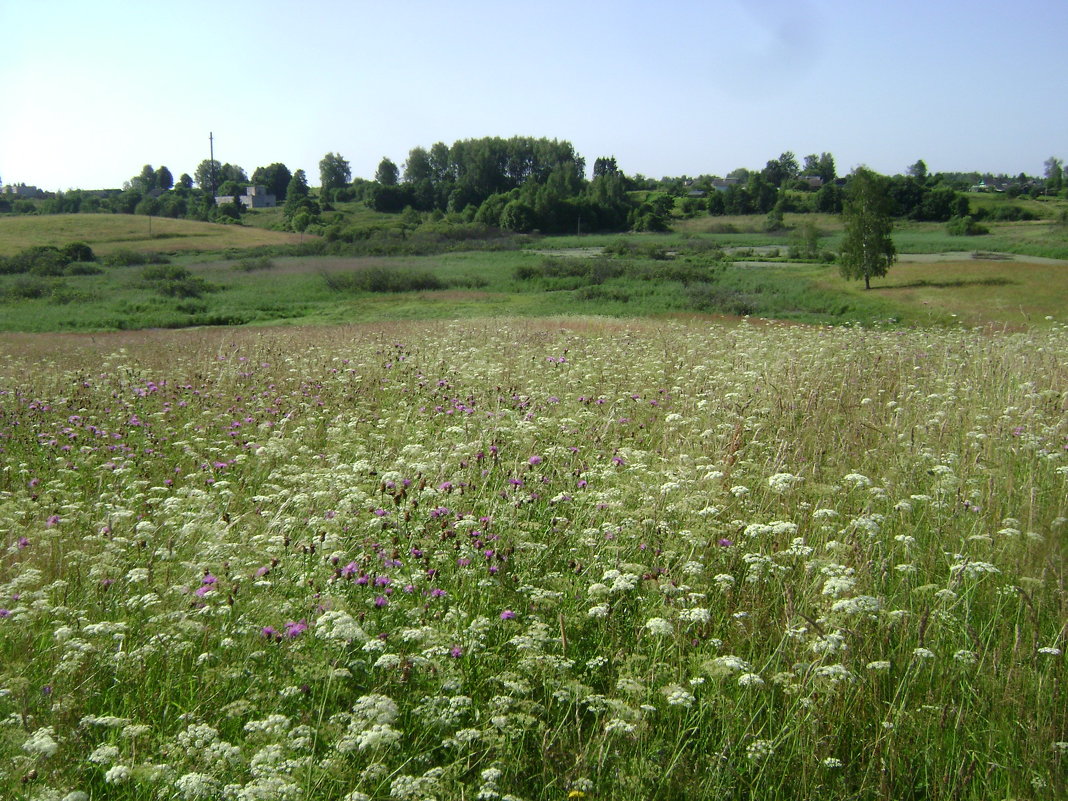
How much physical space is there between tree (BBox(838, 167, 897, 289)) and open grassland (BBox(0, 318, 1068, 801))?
94.5 feet

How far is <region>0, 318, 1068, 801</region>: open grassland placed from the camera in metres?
2.47

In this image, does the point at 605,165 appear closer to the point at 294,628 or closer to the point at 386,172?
the point at 386,172

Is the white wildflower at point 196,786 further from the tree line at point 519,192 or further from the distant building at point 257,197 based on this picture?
the distant building at point 257,197

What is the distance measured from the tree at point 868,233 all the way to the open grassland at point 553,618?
2881cm

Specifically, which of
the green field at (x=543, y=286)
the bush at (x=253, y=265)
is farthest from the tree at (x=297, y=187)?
the bush at (x=253, y=265)

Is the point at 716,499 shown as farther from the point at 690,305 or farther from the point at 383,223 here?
the point at 383,223

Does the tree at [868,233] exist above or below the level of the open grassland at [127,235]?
below

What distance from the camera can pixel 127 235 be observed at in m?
65.8

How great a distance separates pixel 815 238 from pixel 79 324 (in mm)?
42380

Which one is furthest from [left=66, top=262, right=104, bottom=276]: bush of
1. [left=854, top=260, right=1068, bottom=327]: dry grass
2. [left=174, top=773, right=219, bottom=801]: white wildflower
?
[left=174, top=773, right=219, bottom=801]: white wildflower

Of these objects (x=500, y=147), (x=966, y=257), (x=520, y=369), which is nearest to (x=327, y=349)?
(x=520, y=369)

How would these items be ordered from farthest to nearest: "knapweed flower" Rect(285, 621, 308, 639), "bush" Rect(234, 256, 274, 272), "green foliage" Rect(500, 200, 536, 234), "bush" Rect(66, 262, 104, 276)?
1. "green foliage" Rect(500, 200, 536, 234)
2. "bush" Rect(234, 256, 274, 272)
3. "bush" Rect(66, 262, 104, 276)
4. "knapweed flower" Rect(285, 621, 308, 639)

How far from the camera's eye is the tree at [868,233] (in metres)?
31.9

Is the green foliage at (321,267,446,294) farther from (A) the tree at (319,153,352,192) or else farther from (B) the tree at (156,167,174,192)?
(B) the tree at (156,167,174,192)
